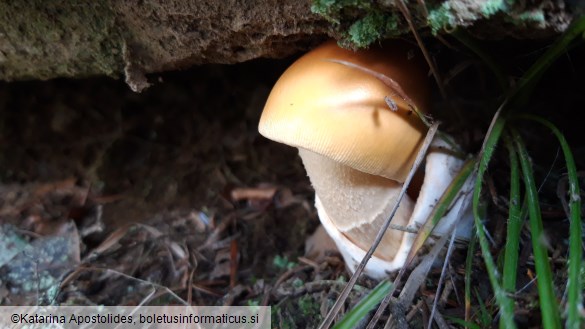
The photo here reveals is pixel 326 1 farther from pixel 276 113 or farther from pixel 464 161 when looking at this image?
pixel 464 161

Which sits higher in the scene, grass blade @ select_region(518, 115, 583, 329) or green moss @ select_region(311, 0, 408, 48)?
green moss @ select_region(311, 0, 408, 48)

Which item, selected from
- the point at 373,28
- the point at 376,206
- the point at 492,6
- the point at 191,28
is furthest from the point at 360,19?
the point at 376,206

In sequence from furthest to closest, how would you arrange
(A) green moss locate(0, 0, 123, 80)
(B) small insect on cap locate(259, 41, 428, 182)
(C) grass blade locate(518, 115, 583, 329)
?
(A) green moss locate(0, 0, 123, 80)
(B) small insect on cap locate(259, 41, 428, 182)
(C) grass blade locate(518, 115, 583, 329)

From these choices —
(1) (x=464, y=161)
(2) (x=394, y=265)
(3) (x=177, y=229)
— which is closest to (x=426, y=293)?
(2) (x=394, y=265)

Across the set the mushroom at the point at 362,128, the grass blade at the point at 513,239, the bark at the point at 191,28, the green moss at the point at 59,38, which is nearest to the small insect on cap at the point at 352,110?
the mushroom at the point at 362,128

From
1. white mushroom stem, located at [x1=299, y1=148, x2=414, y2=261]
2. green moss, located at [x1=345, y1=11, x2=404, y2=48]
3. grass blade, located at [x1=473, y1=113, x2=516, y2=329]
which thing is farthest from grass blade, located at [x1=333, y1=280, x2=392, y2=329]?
green moss, located at [x1=345, y1=11, x2=404, y2=48]

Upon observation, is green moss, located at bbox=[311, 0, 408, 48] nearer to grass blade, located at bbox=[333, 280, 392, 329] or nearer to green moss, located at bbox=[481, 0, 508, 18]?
green moss, located at bbox=[481, 0, 508, 18]

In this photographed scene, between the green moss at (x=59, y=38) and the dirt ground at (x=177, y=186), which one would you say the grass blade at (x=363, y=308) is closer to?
the dirt ground at (x=177, y=186)

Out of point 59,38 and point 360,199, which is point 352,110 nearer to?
point 360,199
